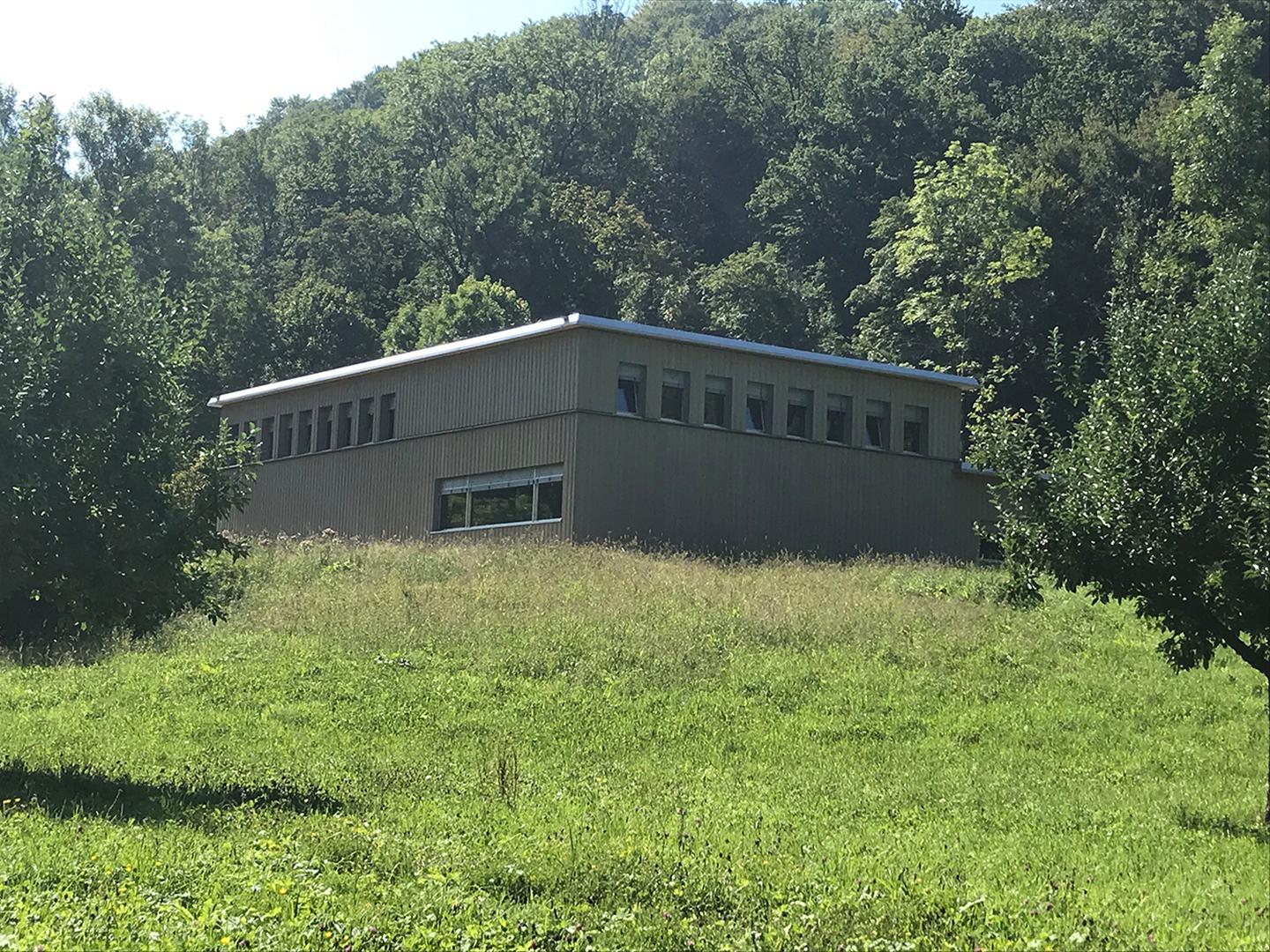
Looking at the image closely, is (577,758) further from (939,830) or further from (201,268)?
(201,268)

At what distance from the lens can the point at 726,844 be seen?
12.8m

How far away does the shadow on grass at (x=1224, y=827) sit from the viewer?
14164 mm

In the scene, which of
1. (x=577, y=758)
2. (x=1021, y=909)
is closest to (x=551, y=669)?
(x=577, y=758)

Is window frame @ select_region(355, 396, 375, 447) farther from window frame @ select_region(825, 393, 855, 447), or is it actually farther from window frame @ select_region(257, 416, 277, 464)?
window frame @ select_region(825, 393, 855, 447)

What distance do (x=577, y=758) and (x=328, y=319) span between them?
5644cm

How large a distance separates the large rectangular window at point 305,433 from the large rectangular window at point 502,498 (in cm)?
699

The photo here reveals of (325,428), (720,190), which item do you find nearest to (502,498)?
(325,428)

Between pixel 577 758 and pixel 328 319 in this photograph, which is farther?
pixel 328 319

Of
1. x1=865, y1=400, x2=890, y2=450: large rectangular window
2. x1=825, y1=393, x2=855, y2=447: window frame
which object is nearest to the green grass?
x1=825, y1=393, x2=855, y2=447: window frame

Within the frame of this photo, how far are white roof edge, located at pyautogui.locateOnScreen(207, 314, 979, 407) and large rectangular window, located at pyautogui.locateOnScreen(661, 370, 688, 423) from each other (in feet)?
2.81

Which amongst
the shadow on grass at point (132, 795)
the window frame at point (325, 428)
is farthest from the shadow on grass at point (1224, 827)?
the window frame at point (325, 428)

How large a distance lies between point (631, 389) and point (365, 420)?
32.3 ft

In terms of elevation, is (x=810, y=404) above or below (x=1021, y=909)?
above

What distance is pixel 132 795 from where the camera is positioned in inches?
597
